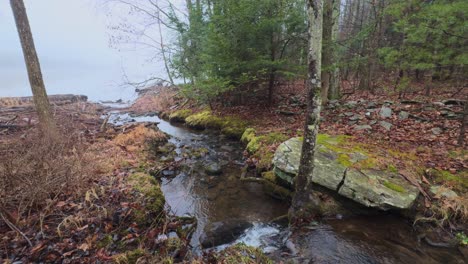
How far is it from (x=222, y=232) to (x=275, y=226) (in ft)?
3.55

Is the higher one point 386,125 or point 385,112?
point 385,112

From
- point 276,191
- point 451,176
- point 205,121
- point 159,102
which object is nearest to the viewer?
point 451,176

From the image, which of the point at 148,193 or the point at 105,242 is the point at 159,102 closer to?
the point at 148,193

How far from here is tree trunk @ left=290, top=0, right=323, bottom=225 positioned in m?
3.77

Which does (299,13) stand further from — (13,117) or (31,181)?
(13,117)

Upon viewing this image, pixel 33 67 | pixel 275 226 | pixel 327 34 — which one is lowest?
pixel 275 226

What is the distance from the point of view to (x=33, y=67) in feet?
22.7

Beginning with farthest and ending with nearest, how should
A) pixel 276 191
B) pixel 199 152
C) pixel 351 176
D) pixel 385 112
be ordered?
pixel 199 152
pixel 385 112
pixel 276 191
pixel 351 176

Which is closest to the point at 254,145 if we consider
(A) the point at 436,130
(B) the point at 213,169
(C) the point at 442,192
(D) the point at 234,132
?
(B) the point at 213,169

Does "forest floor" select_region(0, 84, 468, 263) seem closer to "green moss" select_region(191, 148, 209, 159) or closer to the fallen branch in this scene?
the fallen branch

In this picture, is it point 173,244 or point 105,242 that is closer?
point 105,242

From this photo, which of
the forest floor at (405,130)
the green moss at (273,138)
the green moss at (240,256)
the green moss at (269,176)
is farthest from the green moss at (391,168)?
the green moss at (240,256)

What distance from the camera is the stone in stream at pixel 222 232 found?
163 inches

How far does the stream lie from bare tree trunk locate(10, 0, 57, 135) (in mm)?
4072
